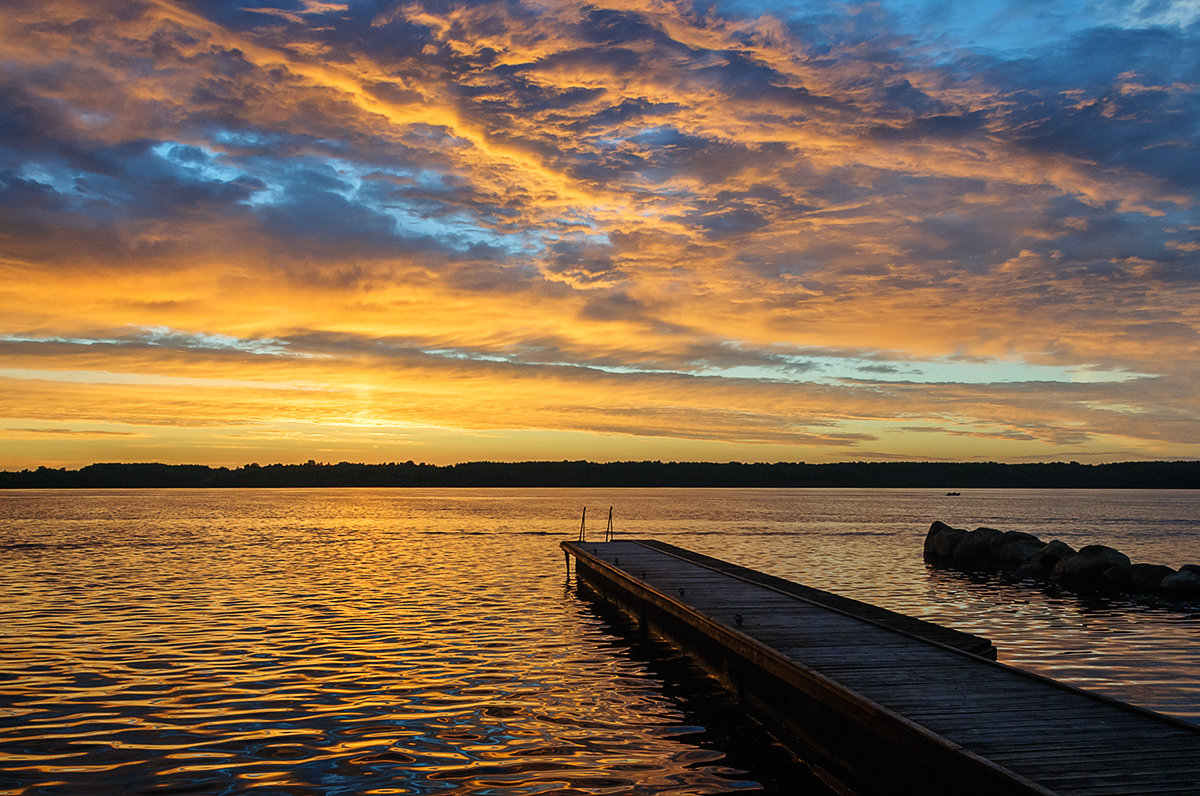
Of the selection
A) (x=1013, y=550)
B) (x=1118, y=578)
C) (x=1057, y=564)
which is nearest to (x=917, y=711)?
(x=1118, y=578)

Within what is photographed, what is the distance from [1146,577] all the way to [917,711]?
2491cm

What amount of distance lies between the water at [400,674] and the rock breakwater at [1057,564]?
1.82m

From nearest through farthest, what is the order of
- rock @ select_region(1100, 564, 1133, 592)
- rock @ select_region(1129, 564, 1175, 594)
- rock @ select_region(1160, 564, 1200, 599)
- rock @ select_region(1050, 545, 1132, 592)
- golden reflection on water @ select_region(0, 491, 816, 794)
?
golden reflection on water @ select_region(0, 491, 816, 794) → rock @ select_region(1160, 564, 1200, 599) → rock @ select_region(1129, 564, 1175, 594) → rock @ select_region(1100, 564, 1133, 592) → rock @ select_region(1050, 545, 1132, 592)

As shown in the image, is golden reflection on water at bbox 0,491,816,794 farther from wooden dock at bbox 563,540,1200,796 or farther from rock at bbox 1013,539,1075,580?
rock at bbox 1013,539,1075,580

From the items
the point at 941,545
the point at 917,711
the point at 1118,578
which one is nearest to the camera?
the point at 917,711

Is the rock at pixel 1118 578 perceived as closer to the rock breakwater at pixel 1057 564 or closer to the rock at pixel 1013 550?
the rock breakwater at pixel 1057 564

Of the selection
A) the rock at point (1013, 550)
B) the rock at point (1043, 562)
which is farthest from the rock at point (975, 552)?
the rock at point (1043, 562)

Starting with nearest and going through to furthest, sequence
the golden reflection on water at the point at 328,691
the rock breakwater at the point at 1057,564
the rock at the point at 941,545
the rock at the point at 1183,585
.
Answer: the golden reflection on water at the point at 328,691, the rock at the point at 1183,585, the rock breakwater at the point at 1057,564, the rock at the point at 941,545

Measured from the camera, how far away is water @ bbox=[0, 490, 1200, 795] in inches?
403

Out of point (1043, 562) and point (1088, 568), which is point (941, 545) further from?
point (1088, 568)

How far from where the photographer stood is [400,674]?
15125mm

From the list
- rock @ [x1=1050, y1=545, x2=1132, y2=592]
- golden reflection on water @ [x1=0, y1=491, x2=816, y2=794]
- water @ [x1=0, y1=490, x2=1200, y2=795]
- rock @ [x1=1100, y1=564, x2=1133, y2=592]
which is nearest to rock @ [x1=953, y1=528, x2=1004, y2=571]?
water @ [x1=0, y1=490, x2=1200, y2=795]

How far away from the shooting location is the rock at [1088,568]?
29516 millimetres

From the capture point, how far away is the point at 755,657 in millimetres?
12547
